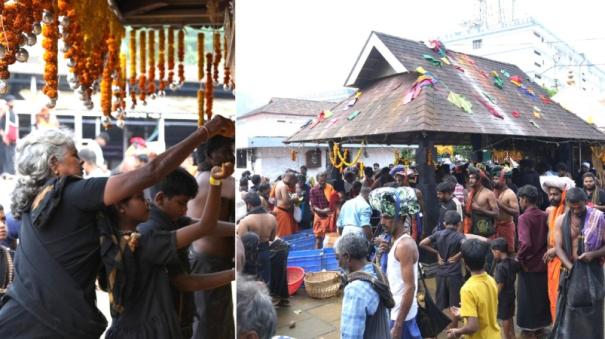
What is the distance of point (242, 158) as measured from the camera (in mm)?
1323

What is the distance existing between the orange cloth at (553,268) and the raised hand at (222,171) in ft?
4.43

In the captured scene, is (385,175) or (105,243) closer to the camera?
(385,175)

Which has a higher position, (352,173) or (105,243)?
(352,173)

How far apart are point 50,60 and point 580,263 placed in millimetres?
3534

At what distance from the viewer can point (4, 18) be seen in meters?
2.76

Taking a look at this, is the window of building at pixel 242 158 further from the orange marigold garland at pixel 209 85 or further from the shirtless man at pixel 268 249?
the orange marigold garland at pixel 209 85

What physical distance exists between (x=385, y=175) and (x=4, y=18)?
271 cm

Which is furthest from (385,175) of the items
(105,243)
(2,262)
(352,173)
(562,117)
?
(2,262)

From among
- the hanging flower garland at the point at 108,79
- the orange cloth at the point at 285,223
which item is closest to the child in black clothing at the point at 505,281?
the orange cloth at the point at 285,223

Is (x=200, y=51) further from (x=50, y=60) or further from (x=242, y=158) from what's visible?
(x=242, y=158)

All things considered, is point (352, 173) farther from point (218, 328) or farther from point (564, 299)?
point (218, 328)

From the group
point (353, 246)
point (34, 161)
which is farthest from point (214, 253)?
point (353, 246)

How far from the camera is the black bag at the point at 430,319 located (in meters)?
1.34

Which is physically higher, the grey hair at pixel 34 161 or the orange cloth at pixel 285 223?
the grey hair at pixel 34 161
